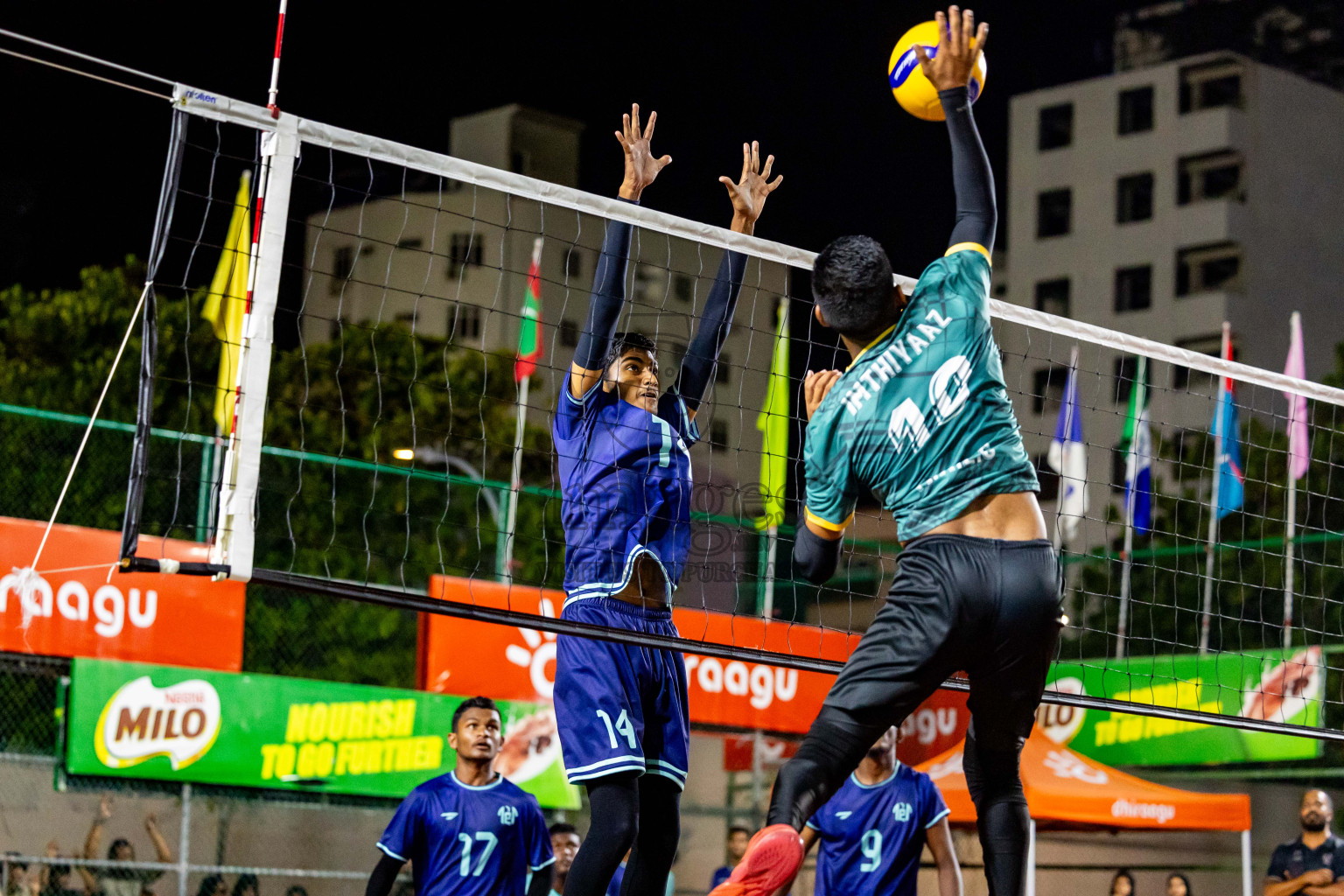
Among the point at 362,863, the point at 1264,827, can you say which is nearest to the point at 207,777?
the point at 362,863

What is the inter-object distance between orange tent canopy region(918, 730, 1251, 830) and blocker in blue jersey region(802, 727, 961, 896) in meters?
4.84

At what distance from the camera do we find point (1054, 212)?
59562 mm

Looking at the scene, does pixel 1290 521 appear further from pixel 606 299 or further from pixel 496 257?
pixel 496 257

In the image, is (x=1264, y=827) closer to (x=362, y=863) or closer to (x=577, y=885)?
(x=362, y=863)

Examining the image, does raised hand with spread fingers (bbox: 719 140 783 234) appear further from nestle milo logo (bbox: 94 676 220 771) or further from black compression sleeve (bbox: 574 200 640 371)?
nestle milo logo (bbox: 94 676 220 771)

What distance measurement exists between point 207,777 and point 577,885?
7.76m

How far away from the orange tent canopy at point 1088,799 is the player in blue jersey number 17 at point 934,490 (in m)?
9.64

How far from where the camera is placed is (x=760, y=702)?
607 inches

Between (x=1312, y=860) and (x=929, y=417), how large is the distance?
28.6 feet

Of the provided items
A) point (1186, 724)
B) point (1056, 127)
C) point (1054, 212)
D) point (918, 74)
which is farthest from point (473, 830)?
point (1056, 127)

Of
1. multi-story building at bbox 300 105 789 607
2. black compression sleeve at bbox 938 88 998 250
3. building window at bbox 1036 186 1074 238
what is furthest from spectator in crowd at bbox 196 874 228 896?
building window at bbox 1036 186 1074 238

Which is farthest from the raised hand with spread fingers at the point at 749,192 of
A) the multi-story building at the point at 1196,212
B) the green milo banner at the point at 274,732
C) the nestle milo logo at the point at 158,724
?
the multi-story building at the point at 1196,212

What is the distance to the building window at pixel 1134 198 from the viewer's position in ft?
187

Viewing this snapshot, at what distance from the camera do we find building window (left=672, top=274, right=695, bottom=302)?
60.1 m
